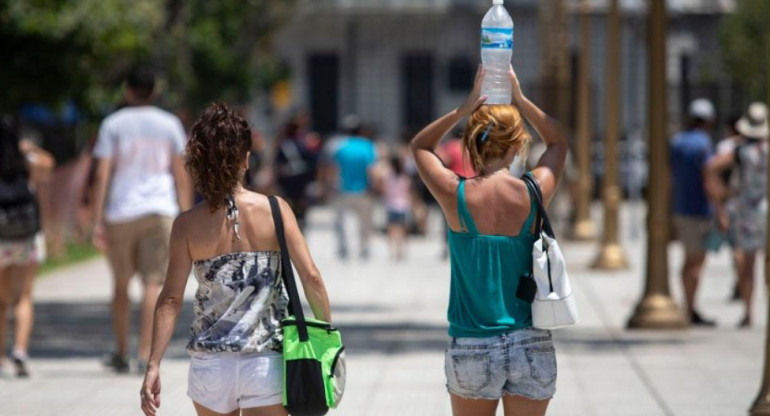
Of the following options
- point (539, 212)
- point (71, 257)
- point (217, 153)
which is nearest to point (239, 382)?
point (217, 153)

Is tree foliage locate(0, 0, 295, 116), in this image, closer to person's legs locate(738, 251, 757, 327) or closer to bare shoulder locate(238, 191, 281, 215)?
person's legs locate(738, 251, 757, 327)

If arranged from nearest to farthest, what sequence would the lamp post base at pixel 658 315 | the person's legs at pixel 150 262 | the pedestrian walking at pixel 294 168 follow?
the person's legs at pixel 150 262
the lamp post base at pixel 658 315
the pedestrian walking at pixel 294 168

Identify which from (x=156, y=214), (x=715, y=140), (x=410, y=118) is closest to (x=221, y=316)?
(x=156, y=214)

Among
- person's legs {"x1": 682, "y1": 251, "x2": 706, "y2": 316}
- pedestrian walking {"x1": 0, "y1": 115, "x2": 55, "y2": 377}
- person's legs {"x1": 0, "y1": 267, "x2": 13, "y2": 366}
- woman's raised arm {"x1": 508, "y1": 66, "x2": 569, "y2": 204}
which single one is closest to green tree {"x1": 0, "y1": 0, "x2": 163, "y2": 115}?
pedestrian walking {"x1": 0, "y1": 115, "x2": 55, "y2": 377}

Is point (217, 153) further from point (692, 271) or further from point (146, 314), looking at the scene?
point (692, 271)

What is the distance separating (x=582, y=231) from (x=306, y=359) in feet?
75.3

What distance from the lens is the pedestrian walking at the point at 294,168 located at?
79.9ft

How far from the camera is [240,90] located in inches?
1489

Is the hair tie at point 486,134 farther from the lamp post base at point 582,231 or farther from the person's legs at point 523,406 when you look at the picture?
the lamp post base at point 582,231

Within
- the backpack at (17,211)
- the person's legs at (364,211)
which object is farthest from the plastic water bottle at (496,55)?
the person's legs at (364,211)

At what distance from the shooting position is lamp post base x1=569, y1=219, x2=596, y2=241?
93.0 ft

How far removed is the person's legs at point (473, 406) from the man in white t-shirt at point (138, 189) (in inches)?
202

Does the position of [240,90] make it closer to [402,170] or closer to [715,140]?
[715,140]

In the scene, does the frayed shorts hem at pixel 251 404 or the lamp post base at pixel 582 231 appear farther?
the lamp post base at pixel 582 231
